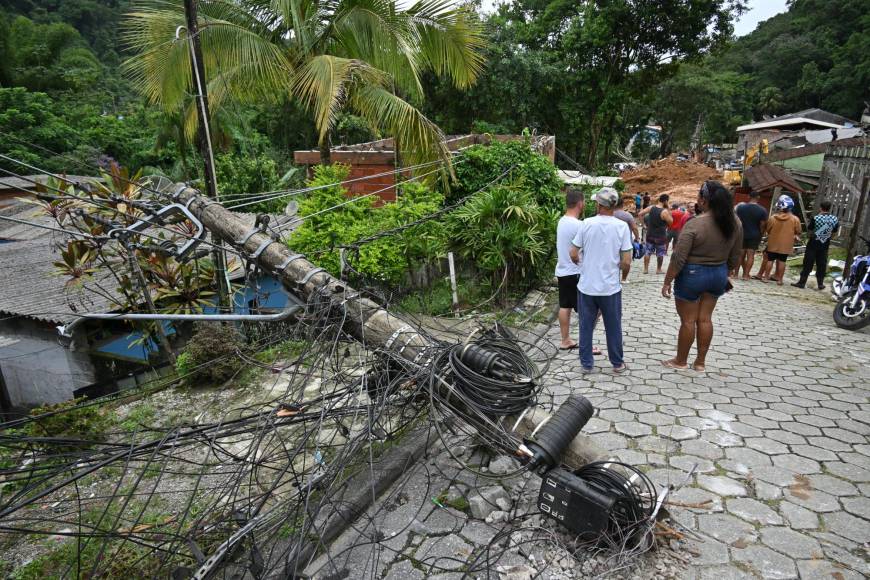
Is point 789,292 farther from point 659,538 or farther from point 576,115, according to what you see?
point 576,115

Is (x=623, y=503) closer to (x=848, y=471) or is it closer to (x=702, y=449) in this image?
(x=702, y=449)

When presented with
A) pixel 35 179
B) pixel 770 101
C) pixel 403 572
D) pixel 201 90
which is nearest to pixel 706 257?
pixel 403 572

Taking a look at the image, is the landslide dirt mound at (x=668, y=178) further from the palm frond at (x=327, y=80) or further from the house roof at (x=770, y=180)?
the palm frond at (x=327, y=80)

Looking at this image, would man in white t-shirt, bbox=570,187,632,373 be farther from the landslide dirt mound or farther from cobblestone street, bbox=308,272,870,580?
the landslide dirt mound

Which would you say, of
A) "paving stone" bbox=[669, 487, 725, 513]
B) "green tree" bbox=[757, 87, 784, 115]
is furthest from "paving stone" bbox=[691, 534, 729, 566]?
"green tree" bbox=[757, 87, 784, 115]

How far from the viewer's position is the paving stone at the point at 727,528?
3.09 metres

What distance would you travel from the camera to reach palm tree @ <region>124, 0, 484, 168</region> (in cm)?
669

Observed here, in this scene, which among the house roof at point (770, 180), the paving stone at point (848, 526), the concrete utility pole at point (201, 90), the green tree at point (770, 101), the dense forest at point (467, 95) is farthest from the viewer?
the green tree at point (770, 101)

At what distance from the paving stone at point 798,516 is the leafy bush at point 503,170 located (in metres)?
7.02

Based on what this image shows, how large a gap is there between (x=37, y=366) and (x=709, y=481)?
10330mm

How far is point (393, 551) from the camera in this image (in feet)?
10.7

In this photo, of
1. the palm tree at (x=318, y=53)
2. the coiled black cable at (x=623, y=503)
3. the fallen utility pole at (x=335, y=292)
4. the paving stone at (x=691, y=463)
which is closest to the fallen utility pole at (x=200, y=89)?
the palm tree at (x=318, y=53)

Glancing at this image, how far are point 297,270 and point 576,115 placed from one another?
2046cm

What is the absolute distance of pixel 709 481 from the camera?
3602mm
